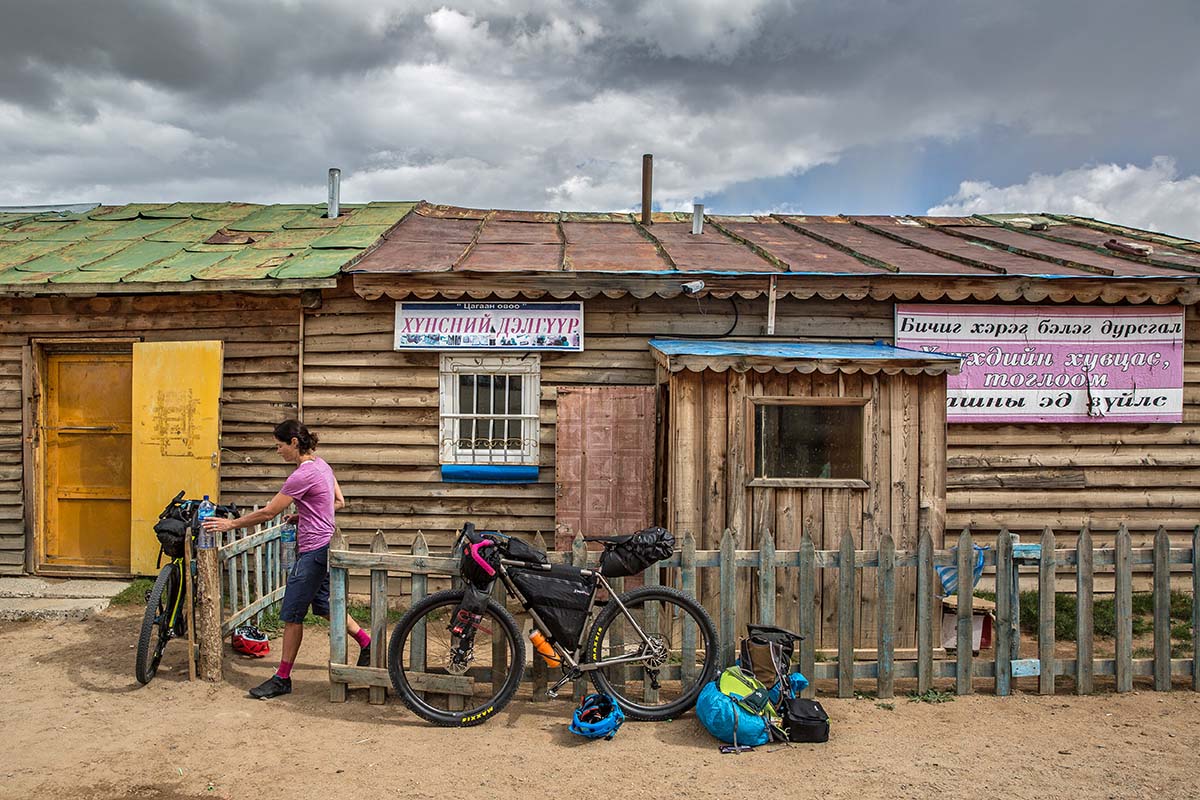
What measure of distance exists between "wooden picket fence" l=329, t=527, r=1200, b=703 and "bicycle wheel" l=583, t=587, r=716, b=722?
0.18 m

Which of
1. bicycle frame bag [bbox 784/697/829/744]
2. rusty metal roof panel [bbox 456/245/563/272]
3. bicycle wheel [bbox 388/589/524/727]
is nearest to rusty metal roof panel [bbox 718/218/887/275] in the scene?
rusty metal roof panel [bbox 456/245/563/272]

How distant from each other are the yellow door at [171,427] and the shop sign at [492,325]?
6.46 feet

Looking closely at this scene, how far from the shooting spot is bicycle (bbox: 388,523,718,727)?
5.15 metres

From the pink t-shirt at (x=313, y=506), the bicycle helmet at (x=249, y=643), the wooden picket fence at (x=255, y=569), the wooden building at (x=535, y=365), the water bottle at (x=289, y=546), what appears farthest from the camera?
the wooden building at (x=535, y=365)

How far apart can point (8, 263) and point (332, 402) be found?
390 centimetres

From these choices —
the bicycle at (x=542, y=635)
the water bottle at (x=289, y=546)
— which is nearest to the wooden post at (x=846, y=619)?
the bicycle at (x=542, y=635)

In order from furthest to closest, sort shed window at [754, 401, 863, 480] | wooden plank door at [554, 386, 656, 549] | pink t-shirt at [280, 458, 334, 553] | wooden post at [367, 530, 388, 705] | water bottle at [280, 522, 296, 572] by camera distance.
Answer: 1. wooden plank door at [554, 386, 656, 549]
2. water bottle at [280, 522, 296, 572]
3. shed window at [754, 401, 863, 480]
4. pink t-shirt at [280, 458, 334, 553]
5. wooden post at [367, 530, 388, 705]

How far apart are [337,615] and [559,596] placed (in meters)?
1.50

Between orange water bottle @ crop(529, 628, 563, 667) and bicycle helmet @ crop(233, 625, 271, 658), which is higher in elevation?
orange water bottle @ crop(529, 628, 563, 667)

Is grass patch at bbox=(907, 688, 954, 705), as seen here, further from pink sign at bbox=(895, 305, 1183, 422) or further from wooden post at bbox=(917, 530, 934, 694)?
pink sign at bbox=(895, 305, 1183, 422)

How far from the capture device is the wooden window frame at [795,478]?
6.70 meters

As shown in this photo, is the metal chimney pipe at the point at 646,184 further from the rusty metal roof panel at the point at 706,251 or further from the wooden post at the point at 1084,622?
the wooden post at the point at 1084,622

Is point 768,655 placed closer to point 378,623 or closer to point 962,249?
point 378,623

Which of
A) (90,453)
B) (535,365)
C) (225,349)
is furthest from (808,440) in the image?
(90,453)
